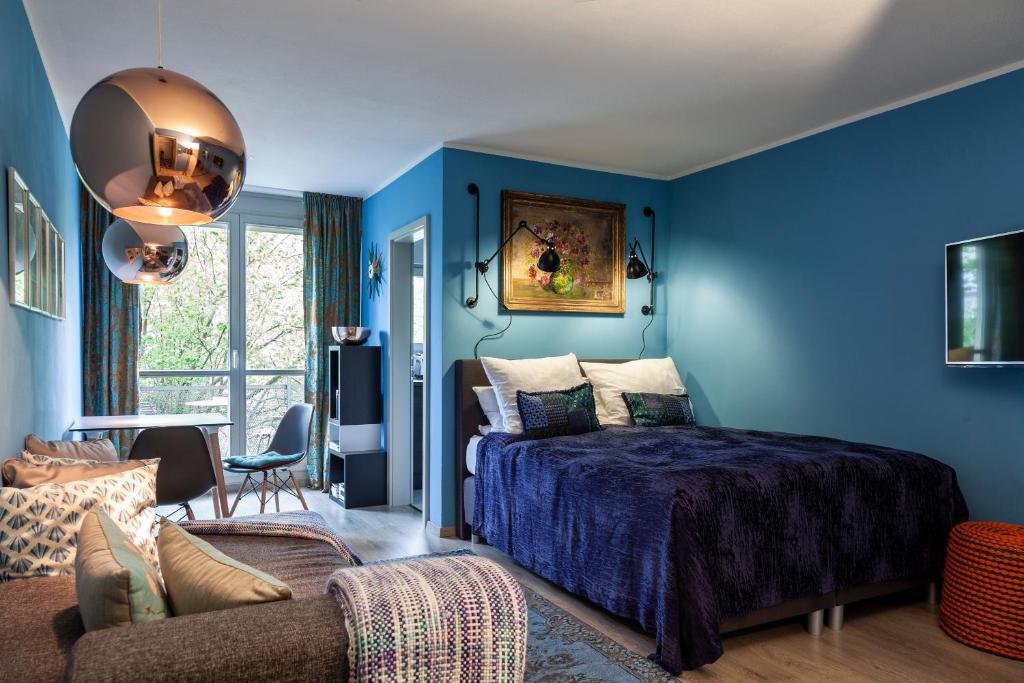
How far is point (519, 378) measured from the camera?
4133mm

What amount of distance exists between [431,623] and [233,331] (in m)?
5.10

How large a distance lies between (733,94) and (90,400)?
495cm

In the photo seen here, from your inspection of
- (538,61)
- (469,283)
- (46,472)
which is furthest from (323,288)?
(46,472)

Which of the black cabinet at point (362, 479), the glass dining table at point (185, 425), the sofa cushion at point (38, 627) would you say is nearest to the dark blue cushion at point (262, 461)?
the glass dining table at point (185, 425)

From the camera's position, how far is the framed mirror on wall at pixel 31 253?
2.30 meters

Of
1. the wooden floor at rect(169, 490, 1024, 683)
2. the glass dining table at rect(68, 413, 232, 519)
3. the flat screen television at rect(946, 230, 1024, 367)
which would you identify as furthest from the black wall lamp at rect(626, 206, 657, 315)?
the glass dining table at rect(68, 413, 232, 519)

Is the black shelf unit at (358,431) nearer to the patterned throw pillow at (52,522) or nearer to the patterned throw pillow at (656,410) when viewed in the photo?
the patterned throw pillow at (656,410)

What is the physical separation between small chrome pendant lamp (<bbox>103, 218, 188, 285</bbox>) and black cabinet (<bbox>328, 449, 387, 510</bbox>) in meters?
1.95

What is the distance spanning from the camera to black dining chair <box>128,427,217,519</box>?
3570 mm

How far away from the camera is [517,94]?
3.55 meters

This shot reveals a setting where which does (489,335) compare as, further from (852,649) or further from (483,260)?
(852,649)

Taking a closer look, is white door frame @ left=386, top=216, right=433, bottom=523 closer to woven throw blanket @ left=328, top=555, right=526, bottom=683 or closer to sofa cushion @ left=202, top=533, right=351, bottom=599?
sofa cushion @ left=202, top=533, right=351, bottom=599

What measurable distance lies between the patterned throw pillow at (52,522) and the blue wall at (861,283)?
3.55 m

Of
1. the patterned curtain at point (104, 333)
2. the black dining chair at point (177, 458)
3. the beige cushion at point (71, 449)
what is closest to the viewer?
the beige cushion at point (71, 449)
